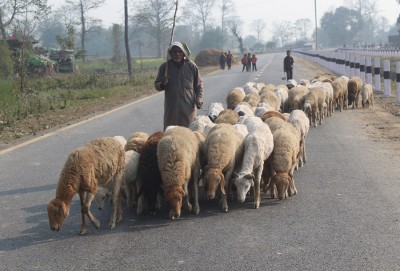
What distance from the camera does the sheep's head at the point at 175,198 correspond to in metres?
6.25

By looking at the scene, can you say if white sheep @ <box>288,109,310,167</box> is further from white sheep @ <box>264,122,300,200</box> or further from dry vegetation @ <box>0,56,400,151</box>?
dry vegetation @ <box>0,56,400,151</box>

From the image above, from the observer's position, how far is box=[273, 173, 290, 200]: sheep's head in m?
7.01

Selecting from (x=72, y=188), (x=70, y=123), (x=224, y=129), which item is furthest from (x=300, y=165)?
(x=70, y=123)

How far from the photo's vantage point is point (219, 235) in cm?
579

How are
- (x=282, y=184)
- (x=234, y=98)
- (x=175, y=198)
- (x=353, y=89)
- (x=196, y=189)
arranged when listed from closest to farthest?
1. (x=175, y=198)
2. (x=196, y=189)
3. (x=282, y=184)
4. (x=234, y=98)
5. (x=353, y=89)

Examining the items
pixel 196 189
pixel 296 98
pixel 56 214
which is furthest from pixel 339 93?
pixel 56 214

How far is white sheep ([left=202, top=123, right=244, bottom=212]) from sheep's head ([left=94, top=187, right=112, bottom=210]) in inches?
46.6

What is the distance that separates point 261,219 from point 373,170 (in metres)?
2.84

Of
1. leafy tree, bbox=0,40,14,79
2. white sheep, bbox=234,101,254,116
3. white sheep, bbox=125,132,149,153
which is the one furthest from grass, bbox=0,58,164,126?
white sheep, bbox=125,132,149,153

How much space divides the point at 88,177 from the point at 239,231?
5.64ft

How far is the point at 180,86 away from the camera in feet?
29.4

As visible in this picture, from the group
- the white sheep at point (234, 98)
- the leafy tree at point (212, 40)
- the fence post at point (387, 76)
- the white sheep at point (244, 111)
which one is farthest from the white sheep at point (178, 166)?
the leafy tree at point (212, 40)

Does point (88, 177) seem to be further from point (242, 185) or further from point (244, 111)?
point (244, 111)

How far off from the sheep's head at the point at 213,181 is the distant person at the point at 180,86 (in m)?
2.51
